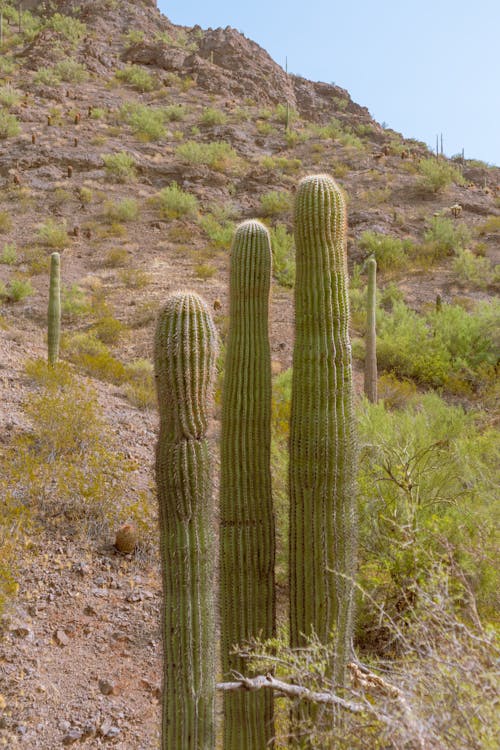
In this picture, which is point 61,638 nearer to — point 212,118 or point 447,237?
point 447,237

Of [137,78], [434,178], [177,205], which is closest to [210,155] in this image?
[177,205]

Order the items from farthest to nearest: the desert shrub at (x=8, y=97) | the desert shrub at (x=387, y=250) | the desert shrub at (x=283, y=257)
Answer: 1. the desert shrub at (x=8, y=97)
2. the desert shrub at (x=387, y=250)
3. the desert shrub at (x=283, y=257)

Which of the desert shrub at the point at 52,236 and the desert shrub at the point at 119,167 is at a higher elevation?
the desert shrub at the point at 119,167

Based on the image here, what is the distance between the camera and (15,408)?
8.38 metres

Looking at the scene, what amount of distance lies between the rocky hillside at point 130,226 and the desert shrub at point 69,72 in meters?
0.10

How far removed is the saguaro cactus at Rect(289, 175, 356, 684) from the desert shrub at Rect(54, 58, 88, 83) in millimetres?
30500

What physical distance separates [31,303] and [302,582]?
12.2 m

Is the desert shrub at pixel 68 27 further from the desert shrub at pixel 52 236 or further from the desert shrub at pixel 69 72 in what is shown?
the desert shrub at pixel 52 236

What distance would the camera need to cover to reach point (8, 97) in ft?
82.8

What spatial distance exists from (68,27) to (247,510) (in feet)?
130

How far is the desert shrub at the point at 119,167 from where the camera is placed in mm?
22078

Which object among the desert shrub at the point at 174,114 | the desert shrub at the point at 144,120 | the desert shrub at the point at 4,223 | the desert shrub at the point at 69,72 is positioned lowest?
the desert shrub at the point at 4,223

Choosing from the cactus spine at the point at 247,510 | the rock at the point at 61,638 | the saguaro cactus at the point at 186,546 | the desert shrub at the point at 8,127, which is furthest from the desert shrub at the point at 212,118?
the saguaro cactus at the point at 186,546

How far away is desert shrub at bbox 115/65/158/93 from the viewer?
31156mm
